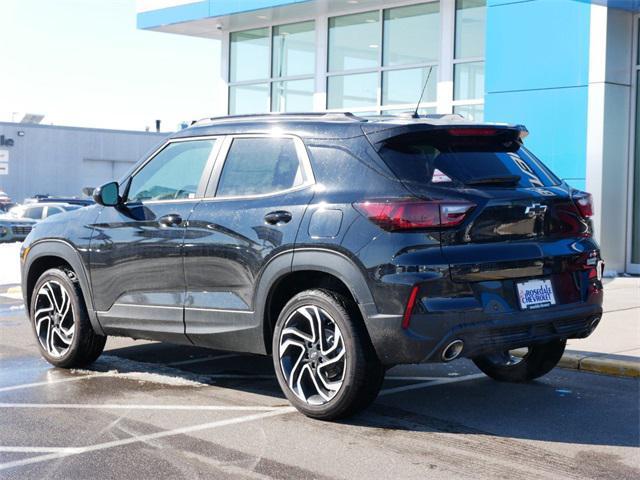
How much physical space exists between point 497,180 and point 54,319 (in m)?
3.85

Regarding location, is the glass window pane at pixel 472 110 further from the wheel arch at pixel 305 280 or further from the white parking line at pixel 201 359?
the wheel arch at pixel 305 280

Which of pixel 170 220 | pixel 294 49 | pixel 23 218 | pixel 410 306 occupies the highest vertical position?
pixel 294 49

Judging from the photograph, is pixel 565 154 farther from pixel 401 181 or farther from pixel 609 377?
pixel 401 181

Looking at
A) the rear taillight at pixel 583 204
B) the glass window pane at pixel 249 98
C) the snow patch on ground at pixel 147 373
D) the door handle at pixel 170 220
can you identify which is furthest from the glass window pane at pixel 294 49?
the rear taillight at pixel 583 204

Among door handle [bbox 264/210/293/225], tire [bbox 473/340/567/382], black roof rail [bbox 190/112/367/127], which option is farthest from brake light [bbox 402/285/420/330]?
tire [bbox 473/340/567/382]

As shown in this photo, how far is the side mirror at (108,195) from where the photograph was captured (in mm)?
7453

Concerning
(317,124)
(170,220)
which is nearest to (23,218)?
(170,220)

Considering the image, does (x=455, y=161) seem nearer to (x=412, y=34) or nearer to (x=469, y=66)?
(x=469, y=66)

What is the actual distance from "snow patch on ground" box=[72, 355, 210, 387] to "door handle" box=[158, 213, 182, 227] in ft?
4.06

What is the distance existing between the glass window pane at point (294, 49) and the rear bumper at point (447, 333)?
14880mm

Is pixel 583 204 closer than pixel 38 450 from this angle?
No

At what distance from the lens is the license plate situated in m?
6.06

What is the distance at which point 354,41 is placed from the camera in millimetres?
19453

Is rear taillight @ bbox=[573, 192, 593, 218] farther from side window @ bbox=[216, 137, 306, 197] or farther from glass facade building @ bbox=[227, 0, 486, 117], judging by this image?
glass facade building @ bbox=[227, 0, 486, 117]
